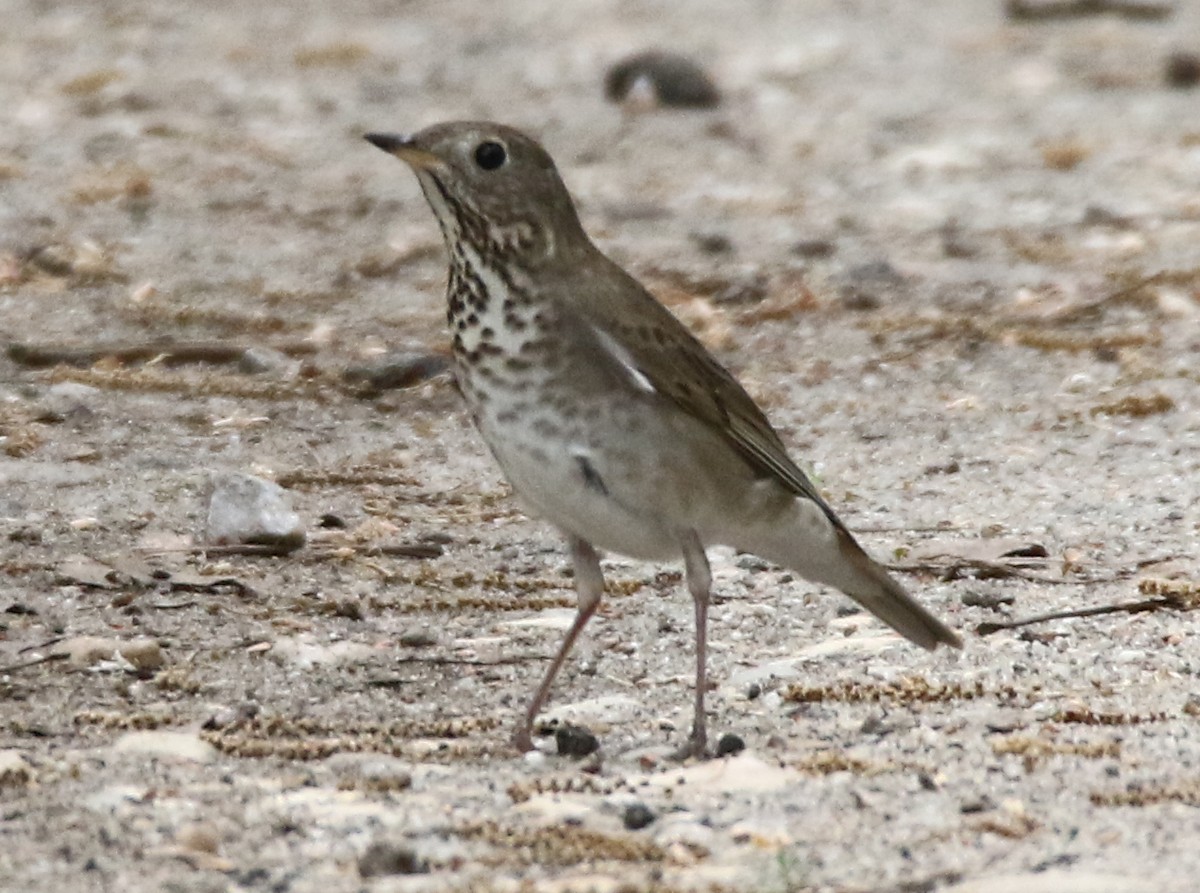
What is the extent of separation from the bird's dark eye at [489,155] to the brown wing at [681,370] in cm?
36

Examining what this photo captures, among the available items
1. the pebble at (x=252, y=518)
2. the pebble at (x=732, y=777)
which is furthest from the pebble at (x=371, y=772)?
the pebble at (x=252, y=518)

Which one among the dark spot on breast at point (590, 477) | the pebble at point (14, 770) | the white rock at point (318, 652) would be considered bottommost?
the white rock at point (318, 652)

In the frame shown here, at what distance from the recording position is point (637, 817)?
4.69 m

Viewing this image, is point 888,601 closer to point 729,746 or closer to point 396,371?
point 729,746

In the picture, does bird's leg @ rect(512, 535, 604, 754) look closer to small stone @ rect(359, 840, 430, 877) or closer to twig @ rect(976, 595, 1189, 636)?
twig @ rect(976, 595, 1189, 636)

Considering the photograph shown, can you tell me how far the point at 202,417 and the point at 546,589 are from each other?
6.28ft

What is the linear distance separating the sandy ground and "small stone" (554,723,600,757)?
0.07 meters

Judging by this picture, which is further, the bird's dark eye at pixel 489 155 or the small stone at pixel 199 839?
the bird's dark eye at pixel 489 155

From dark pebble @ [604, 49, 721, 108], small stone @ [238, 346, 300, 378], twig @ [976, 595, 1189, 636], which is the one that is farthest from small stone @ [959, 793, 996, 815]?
dark pebble @ [604, 49, 721, 108]

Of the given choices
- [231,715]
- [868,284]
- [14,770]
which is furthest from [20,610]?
[868,284]

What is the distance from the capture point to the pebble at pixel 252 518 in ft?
22.4

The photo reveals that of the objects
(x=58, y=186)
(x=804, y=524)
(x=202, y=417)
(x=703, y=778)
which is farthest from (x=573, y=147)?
(x=703, y=778)

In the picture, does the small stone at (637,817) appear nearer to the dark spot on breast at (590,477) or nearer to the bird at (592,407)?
the bird at (592,407)

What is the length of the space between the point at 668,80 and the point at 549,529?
681 cm
